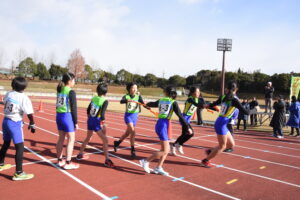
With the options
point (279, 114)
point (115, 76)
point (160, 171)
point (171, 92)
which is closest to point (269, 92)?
point (279, 114)

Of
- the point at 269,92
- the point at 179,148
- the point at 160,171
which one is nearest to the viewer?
the point at 160,171

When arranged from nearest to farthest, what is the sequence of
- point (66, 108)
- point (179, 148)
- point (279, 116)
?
point (66, 108) → point (179, 148) → point (279, 116)

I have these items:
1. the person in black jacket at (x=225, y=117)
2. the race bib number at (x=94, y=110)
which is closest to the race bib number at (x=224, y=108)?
the person in black jacket at (x=225, y=117)

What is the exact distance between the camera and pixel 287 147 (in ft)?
26.9

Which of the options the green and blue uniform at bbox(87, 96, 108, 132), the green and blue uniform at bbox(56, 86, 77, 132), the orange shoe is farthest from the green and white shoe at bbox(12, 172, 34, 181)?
the green and blue uniform at bbox(87, 96, 108, 132)

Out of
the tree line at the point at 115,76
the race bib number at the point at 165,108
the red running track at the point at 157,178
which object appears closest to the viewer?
the red running track at the point at 157,178

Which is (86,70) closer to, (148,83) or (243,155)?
(148,83)

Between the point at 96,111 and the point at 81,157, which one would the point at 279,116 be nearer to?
the point at 96,111

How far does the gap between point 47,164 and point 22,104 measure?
5.40 feet

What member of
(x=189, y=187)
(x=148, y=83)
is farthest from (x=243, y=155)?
(x=148, y=83)

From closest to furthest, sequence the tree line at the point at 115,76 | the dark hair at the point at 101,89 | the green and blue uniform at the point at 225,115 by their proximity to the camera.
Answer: the dark hair at the point at 101,89, the green and blue uniform at the point at 225,115, the tree line at the point at 115,76

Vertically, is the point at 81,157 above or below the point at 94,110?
below

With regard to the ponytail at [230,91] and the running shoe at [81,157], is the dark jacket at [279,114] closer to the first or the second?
the ponytail at [230,91]

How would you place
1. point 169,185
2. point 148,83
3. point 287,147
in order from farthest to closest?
point 148,83
point 287,147
point 169,185
